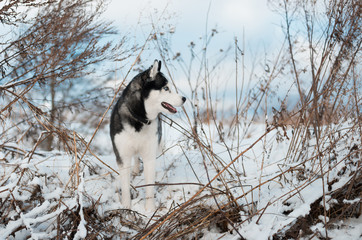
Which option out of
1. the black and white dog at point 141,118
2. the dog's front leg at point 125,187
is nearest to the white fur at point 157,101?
the black and white dog at point 141,118

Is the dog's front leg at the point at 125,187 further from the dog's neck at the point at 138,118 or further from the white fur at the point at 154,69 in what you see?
the white fur at the point at 154,69

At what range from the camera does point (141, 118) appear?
3023 millimetres

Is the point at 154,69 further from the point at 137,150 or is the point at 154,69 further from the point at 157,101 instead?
the point at 137,150

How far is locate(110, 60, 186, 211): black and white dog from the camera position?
300 centimetres

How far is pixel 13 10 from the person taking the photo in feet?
11.3

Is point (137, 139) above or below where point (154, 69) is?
below

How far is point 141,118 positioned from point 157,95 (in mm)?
270

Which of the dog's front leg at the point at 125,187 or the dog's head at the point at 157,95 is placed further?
the dog's front leg at the point at 125,187

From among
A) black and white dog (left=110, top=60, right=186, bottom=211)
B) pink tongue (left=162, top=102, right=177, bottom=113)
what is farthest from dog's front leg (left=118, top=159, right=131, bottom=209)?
pink tongue (left=162, top=102, right=177, bottom=113)

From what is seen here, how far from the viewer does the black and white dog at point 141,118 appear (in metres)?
3.00

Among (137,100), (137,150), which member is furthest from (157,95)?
(137,150)

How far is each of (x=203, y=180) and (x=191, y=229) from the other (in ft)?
4.12

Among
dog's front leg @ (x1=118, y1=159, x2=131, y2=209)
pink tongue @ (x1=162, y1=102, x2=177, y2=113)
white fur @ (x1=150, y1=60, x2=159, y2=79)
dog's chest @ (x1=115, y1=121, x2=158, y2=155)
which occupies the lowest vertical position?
dog's front leg @ (x1=118, y1=159, x2=131, y2=209)

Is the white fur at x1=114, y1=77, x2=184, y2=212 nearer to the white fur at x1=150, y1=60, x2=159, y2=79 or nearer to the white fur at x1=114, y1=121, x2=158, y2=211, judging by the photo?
the white fur at x1=114, y1=121, x2=158, y2=211
